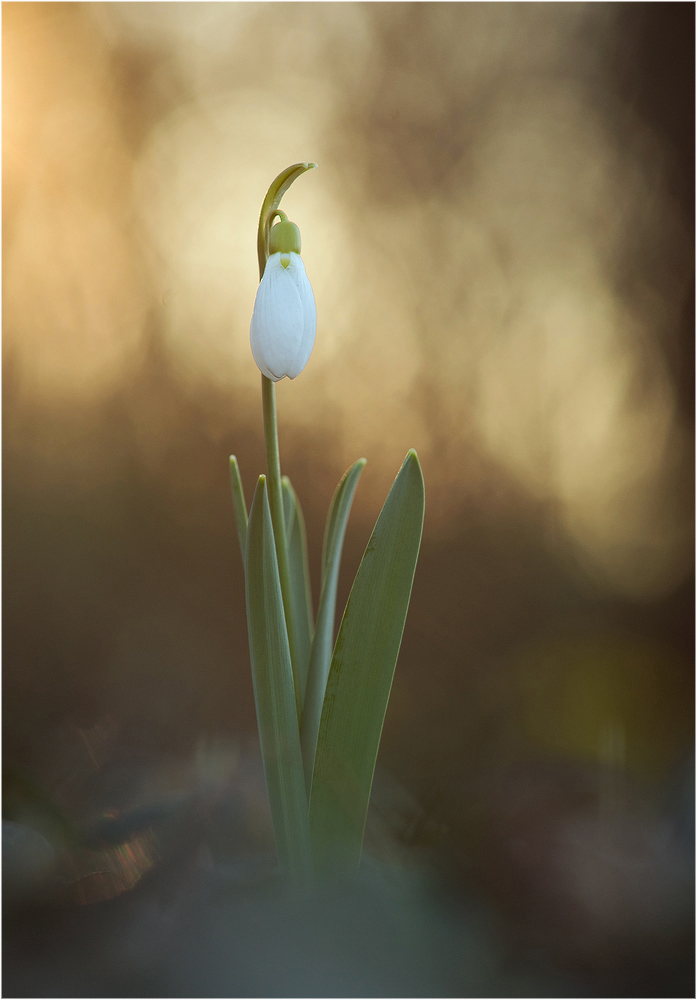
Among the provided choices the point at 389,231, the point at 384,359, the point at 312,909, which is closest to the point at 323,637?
the point at 312,909

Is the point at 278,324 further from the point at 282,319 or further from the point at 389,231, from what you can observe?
the point at 389,231

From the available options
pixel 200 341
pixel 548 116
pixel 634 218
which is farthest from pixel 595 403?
pixel 200 341

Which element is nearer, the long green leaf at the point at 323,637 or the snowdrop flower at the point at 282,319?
the snowdrop flower at the point at 282,319

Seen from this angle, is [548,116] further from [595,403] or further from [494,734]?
[494,734]

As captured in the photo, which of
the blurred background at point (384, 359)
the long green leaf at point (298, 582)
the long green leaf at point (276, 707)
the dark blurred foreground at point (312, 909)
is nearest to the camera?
the dark blurred foreground at point (312, 909)

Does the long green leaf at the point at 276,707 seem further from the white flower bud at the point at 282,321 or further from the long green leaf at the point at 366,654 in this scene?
the white flower bud at the point at 282,321

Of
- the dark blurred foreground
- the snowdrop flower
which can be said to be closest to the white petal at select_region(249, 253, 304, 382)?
the snowdrop flower

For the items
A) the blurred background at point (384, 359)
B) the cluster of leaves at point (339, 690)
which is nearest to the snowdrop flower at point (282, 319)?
the cluster of leaves at point (339, 690)
